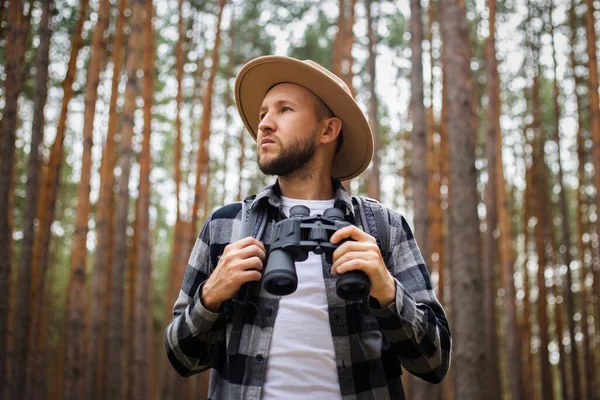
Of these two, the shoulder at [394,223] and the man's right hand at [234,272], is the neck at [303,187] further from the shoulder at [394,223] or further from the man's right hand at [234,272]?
the man's right hand at [234,272]

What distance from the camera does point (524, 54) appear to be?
10.9m

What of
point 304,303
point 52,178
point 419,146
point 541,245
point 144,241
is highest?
point 419,146

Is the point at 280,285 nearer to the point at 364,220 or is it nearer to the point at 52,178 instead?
the point at 364,220

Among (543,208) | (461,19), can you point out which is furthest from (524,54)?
(461,19)

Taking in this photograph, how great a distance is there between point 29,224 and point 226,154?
7219 mm

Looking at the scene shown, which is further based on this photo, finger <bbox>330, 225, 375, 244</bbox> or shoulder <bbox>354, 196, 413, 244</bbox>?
shoulder <bbox>354, 196, 413, 244</bbox>

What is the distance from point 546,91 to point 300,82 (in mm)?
11869

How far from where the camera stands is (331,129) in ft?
5.55

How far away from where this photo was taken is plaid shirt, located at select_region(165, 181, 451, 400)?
1284 mm

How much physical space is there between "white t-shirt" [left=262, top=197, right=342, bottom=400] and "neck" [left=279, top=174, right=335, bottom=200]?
284 millimetres

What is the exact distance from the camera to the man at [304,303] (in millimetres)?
1264

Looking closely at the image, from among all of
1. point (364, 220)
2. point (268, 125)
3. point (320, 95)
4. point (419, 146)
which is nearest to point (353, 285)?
point (364, 220)

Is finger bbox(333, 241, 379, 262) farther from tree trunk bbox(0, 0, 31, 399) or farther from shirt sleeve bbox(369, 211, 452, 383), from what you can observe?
tree trunk bbox(0, 0, 31, 399)

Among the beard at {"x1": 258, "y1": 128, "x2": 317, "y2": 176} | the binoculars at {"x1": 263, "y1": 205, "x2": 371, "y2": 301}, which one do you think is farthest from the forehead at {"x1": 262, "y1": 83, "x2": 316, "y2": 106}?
the binoculars at {"x1": 263, "y1": 205, "x2": 371, "y2": 301}
